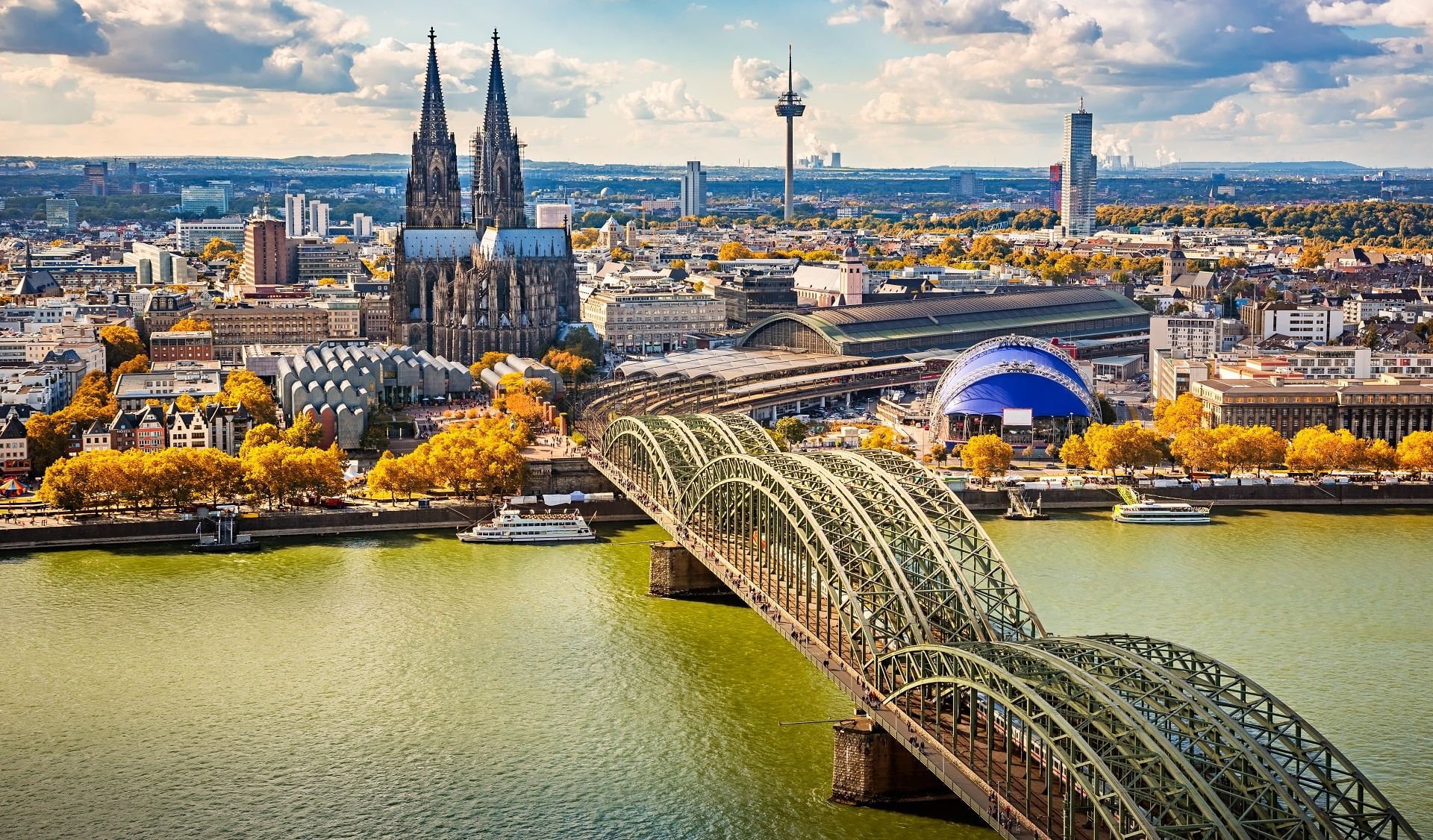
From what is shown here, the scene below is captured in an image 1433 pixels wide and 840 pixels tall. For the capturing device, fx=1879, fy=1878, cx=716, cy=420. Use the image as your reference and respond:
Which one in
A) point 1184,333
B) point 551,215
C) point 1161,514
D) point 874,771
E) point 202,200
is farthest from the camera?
point 202,200

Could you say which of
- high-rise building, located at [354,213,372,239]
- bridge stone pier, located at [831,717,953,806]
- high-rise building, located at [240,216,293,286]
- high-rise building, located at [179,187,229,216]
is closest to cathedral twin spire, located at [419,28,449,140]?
high-rise building, located at [240,216,293,286]

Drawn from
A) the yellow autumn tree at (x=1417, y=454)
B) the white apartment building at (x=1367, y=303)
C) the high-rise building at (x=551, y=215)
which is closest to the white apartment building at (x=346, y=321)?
the white apartment building at (x=1367, y=303)

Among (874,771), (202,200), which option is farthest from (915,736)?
(202,200)

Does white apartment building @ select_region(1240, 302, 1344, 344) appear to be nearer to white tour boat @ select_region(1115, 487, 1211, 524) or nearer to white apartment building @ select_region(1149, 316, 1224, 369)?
white apartment building @ select_region(1149, 316, 1224, 369)

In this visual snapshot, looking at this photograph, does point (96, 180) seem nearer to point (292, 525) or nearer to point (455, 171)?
point (455, 171)

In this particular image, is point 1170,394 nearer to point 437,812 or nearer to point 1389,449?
point 1389,449

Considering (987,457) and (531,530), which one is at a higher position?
(987,457)
